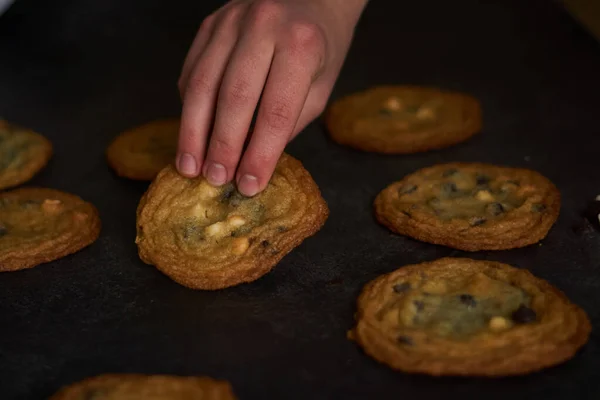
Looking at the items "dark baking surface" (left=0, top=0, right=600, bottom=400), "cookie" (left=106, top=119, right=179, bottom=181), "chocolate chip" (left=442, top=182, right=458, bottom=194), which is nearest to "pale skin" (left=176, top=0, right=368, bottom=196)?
"dark baking surface" (left=0, top=0, right=600, bottom=400)

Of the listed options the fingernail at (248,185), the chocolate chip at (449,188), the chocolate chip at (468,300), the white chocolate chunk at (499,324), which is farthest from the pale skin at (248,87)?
the white chocolate chunk at (499,324)

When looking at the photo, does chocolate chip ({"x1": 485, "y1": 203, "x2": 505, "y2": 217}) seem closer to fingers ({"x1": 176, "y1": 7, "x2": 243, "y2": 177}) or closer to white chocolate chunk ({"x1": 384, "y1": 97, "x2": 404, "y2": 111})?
white chocolate chunk ({"x1": 384, "y1": 97, "x2": 404, "y2": 111})

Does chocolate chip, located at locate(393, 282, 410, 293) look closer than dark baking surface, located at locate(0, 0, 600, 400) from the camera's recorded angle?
No

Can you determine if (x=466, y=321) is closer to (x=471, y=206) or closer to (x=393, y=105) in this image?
(x=471, y=206)

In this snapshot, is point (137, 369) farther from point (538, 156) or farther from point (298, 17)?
point (538, 156)

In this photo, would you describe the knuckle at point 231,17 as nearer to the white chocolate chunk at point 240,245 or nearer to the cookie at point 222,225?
the cookie at point 222,225

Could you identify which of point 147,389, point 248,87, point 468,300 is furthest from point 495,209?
point 147,389
